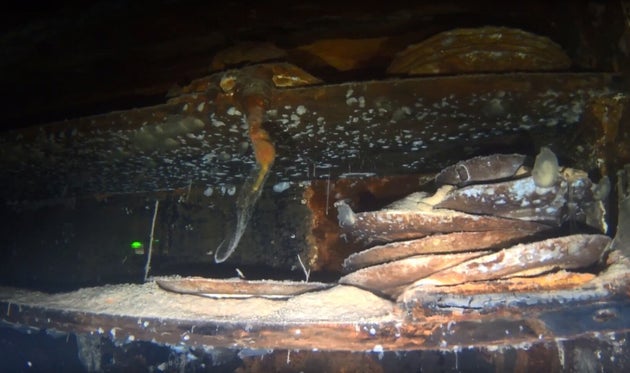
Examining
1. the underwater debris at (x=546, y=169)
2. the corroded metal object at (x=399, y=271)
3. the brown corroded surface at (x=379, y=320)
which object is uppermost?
the underwater debris at (x=546, y=169)

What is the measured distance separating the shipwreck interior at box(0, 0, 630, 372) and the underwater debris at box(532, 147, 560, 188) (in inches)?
0.5

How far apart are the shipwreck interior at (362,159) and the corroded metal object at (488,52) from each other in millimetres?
11

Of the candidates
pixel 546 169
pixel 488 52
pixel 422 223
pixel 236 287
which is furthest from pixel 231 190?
pixel 546 169

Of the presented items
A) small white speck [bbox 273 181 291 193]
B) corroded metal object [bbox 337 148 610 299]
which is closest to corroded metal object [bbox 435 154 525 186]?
corroded metal object [bbox 337 148 610 299]

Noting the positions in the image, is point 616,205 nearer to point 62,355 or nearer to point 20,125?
point 62,355

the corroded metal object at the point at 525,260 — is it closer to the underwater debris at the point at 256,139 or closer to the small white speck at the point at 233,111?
the underwater debris at the point at 256,139

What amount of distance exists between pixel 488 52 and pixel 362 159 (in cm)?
122

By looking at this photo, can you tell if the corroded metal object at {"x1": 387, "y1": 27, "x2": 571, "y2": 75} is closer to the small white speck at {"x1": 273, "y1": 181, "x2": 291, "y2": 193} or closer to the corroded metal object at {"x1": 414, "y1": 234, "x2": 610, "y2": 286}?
the corroded metal object at {"x1": 414, "y1": 234, "x2": 610, "y2": 286}

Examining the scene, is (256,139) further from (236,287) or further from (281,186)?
(281,186)

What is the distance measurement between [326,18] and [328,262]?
2.03 metres

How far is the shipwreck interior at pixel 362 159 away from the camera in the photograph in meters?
1.84

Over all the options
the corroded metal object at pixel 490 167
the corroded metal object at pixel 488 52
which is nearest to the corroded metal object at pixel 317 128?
the corroded metal object at pixel 488 52

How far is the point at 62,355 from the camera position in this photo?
129 inches

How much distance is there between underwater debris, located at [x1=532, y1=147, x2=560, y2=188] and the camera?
200 centimetres
